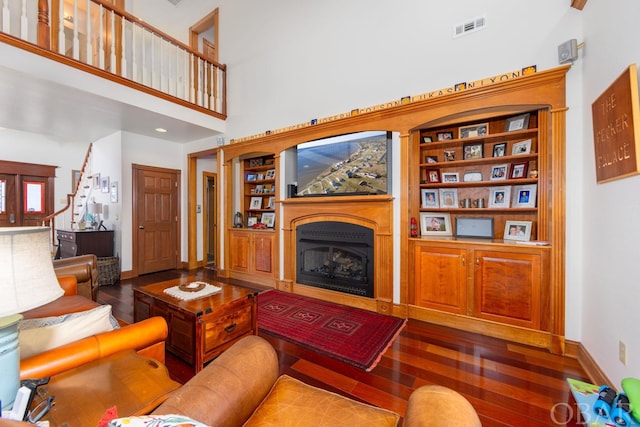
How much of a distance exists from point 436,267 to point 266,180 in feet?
10.1

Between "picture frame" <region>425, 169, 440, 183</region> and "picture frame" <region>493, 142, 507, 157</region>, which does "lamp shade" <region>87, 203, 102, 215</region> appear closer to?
"picture frame" <region>425, 169, 440, 183</region>

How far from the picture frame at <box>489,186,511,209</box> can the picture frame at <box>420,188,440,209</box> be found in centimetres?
55

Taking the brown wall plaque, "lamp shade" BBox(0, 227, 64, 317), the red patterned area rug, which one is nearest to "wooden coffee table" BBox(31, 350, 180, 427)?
"lamp shade" BBox(0, 227, 64, 317)

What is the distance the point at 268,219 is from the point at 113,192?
2816 millimetres

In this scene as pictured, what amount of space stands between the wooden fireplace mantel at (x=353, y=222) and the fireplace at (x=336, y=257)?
7cm

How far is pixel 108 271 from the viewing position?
14.4 ft

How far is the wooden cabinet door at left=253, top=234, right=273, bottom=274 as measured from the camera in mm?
4285

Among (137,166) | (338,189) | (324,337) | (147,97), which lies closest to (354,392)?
(324,337)

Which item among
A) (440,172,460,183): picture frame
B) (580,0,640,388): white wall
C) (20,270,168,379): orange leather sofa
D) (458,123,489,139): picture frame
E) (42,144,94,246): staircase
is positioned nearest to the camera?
(20,270,168,379): orange leather sofa

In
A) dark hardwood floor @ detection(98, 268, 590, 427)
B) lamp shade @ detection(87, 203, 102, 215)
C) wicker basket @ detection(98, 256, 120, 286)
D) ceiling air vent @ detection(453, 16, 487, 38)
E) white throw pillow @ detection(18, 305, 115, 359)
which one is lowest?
dark hardwood floor @ detection(98, 268, 590, 427)

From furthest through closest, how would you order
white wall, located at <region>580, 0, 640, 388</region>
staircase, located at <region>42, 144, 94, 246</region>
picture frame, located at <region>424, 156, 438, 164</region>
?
staircase, located at <region>42, 144, 94, 246</region> < picture frame, located at <region>424, 156, 438, 164</region> < white wall, located at <region>580, 0, 640, 388</region>

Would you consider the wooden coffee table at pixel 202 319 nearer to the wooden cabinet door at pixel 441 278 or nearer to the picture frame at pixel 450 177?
the wooden cabinet door at pixel 441 278

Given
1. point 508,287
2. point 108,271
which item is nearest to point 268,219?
point 108,271

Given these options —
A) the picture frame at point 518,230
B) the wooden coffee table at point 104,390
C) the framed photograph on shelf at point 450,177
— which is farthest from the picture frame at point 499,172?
the wooden coffee table at point 104,390
